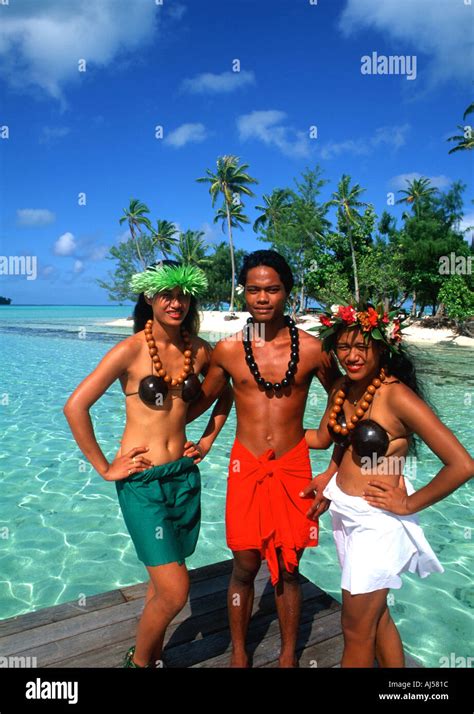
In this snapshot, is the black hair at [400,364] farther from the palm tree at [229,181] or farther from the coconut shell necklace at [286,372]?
the palm tree at [229,181]

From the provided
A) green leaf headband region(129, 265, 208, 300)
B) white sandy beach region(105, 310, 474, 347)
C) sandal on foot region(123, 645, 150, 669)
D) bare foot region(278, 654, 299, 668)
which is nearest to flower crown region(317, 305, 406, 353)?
green leaf headband region(129, 265, 208, 300)

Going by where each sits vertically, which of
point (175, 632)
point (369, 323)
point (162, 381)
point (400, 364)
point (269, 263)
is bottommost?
point (175, 632)

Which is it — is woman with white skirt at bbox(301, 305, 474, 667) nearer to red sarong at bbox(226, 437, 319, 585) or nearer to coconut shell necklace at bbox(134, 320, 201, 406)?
red sarong at bbox(226, 437, 319, 585)

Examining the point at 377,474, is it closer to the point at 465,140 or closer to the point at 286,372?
the point at 286,372

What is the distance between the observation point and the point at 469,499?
6707 mm

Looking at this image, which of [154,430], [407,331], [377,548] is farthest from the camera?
[407,331]

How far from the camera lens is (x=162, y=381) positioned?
267 centimetres

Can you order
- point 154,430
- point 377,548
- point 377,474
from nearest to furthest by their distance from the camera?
1. point 377,548
2. point 377,474
3. point 154,430

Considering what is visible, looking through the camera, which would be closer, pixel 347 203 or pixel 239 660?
pixel 239 660

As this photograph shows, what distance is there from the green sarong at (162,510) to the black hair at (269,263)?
3.89 ft

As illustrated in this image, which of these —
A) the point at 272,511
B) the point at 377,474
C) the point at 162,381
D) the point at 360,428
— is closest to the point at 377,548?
the point at 377,474

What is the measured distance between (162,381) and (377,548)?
1.41 metres

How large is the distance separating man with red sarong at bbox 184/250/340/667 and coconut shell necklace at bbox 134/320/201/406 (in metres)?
0.18

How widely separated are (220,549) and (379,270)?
28.8 metres
